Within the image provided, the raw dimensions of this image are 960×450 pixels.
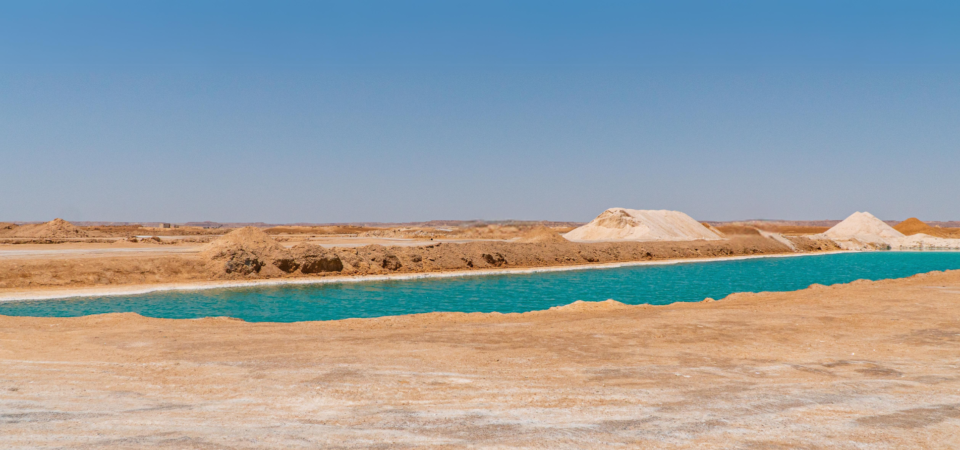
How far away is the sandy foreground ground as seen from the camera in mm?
6211

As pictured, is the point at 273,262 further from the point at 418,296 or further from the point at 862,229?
the point at 862,229

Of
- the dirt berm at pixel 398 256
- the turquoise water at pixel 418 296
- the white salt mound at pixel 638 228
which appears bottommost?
the turquoise water at pixel 418 296

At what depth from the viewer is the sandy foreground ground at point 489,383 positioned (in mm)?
6211

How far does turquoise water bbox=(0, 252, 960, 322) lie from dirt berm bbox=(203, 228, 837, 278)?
13.5 feet

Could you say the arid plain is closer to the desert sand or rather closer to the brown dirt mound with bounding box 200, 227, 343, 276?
the desert sand

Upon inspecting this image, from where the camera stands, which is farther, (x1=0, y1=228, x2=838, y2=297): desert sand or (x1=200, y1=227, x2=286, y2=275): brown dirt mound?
(x1=200, y1=227, x2=286, y2=275): brown dirt mound

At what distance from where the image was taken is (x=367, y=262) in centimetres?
3666

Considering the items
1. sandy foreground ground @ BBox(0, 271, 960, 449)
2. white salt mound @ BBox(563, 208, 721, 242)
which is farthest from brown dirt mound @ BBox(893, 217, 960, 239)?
sandy foreground ground @ BBox(0, 271, 960, 449)

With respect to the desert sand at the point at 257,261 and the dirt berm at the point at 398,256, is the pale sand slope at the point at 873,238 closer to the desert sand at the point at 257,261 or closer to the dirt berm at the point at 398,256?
the dirt berm at the point at 398,256

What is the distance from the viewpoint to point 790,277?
125ft

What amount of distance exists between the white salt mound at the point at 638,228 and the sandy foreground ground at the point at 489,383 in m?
56.8

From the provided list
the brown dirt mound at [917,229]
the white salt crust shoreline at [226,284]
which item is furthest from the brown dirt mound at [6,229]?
the brown dirt mound at [917,229]

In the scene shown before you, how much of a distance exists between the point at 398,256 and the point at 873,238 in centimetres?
8202

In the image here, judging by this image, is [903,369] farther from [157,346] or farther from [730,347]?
[157,346]
